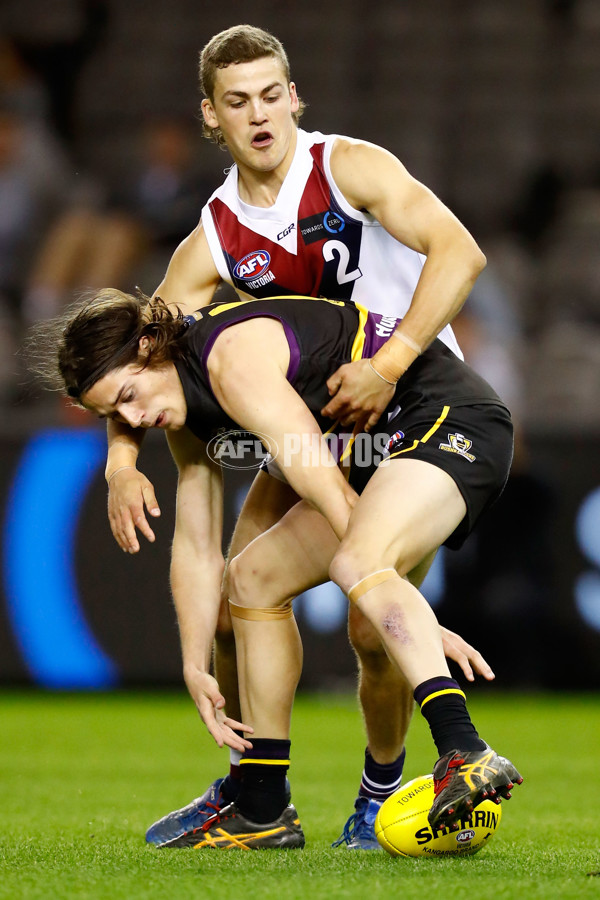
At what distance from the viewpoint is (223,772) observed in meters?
5.11

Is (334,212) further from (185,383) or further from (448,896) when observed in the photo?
(448,896)

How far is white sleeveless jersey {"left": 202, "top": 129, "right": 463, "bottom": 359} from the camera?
3.94m

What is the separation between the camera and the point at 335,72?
36.9 ft

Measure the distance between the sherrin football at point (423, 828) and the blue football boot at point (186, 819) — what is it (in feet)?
2.39

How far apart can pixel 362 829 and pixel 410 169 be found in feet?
26.1

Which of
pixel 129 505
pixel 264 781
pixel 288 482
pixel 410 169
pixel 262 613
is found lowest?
pixel 264 781

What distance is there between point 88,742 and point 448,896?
3.73m

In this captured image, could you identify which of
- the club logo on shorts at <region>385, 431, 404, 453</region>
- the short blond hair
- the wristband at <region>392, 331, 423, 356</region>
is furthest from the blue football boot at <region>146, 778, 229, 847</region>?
the short blond hair

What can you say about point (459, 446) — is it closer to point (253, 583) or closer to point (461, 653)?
point (461, 653)

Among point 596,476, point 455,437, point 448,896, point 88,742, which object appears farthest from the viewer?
point 596,476

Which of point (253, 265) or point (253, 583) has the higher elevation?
point (253, 265)

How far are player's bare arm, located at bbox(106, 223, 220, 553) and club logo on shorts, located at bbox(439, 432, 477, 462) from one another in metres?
0.78

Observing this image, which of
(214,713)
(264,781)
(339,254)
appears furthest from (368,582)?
(339,254)

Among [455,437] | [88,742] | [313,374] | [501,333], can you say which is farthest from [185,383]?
[501,333]
